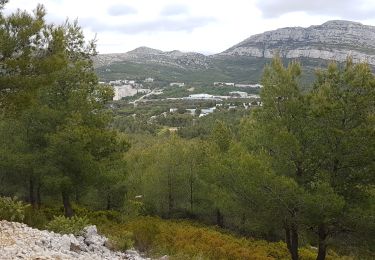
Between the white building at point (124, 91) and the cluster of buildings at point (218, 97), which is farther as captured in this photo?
the white building at point (124, 91)

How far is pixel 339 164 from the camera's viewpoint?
550 inches

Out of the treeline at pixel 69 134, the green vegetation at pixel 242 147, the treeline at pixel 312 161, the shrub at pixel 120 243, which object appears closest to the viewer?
the shrub at pixel 120 243

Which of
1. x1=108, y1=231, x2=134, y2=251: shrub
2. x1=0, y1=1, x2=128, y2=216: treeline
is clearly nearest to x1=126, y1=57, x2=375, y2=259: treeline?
x1=108, y1=231, x2=134, y2=251: shrub

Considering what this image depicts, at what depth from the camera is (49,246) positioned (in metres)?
9.71

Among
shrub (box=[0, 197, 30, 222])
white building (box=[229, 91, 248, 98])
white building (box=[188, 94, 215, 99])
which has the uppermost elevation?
shrub (box=[0, 197, 30, 222])

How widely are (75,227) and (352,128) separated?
950cm

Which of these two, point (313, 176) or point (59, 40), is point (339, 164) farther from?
point (59, 40)

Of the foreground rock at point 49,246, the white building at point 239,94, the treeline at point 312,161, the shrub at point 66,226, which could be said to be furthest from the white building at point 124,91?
the foreground rock at point 49,246

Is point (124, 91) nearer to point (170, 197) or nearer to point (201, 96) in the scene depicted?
point (201, 96)

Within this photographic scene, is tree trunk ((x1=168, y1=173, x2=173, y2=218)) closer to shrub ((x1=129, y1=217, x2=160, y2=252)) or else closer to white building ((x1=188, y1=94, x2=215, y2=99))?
shrub ((x1=129, y1=217, x2=160, y2=252))

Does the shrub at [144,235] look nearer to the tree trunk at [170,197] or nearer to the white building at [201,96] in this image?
the tree trunk at [170,197]

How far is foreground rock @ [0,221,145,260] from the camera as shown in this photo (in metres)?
8.53

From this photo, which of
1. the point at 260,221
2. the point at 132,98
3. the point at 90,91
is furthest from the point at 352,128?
the point at 132,98

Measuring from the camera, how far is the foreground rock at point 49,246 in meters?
8.53
